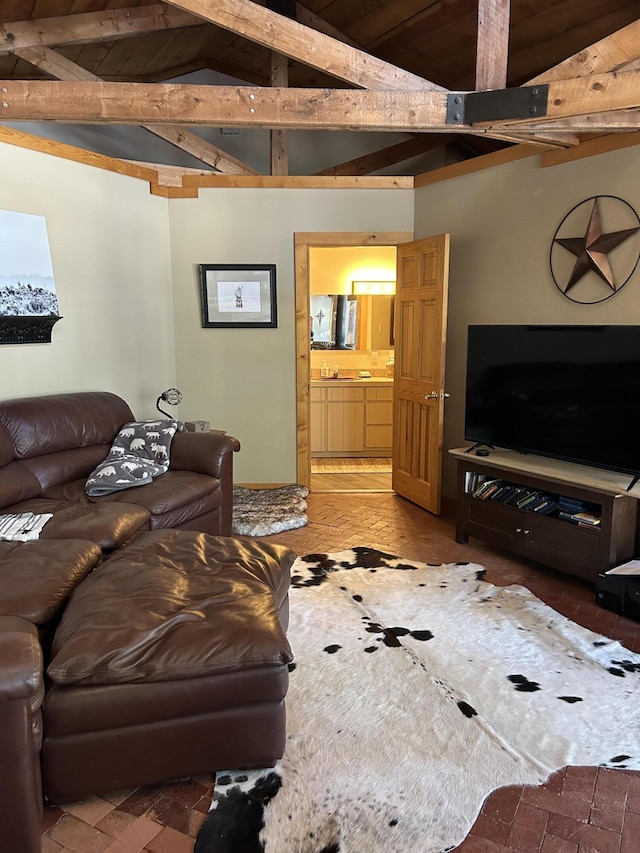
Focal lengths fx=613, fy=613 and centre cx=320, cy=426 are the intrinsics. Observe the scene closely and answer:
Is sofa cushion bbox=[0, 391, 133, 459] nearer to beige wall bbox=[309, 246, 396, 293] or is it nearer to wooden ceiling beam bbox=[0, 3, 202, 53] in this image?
wooden ceiling beam bbox=[0, 3, 202, 53]

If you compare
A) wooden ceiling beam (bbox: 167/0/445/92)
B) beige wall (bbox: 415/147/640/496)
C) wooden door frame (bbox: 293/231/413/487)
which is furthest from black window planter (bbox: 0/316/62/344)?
beige wall (bbox: 415/147/640/496)

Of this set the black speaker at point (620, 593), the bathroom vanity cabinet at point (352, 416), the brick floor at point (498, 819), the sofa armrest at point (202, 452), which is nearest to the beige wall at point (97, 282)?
the sofa armrest at point (202, 452)

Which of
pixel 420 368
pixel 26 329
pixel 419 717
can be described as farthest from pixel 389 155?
pixel 419 717

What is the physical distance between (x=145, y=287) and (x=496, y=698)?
3936 millimetres

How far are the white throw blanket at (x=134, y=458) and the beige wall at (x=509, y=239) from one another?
219cm

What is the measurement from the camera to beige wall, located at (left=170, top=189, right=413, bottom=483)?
5043 millimetres

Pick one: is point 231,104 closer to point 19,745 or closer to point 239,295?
point 239,295

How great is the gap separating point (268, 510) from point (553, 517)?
2.11 meters

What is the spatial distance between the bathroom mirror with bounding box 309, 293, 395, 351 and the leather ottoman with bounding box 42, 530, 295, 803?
5129 millimetres

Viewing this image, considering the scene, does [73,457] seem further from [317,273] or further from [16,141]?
[317,273]

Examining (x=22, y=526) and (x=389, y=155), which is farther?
(x=389, y=155)

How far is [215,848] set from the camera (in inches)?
67.6

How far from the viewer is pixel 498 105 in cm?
297

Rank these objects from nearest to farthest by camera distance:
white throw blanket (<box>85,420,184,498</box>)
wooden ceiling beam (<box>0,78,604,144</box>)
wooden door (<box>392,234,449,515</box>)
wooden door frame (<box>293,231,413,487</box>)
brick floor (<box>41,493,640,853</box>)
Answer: brick floor (<box>41,493,640,853</box>) → wooden ceiling beam (<box>0,78,604,144</box>) → white throw blanket (<box>85,420,184,498</box>) → wooden door (<box>392,234,449,515</box>) → wooden door frame (<box>293,231,413,487</box>)
